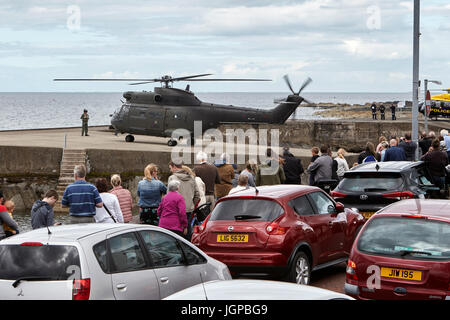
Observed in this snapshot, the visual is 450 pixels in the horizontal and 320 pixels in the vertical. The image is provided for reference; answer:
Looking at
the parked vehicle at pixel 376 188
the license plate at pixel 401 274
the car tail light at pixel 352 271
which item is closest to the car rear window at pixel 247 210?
the car tail light at pixel 352 271

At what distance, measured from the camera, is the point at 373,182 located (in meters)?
13.9

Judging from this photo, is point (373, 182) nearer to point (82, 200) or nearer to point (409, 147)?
point (82, 200)

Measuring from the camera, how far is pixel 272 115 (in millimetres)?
39250

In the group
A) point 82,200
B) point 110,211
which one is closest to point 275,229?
point 110,211

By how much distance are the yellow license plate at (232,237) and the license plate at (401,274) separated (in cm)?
276

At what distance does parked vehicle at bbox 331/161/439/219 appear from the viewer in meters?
13.7

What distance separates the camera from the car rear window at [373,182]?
45.3ft

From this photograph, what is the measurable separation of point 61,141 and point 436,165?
24.0 meters

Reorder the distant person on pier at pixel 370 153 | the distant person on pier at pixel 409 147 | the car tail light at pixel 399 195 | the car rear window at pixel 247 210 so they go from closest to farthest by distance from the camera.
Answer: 1. the car rear window at pixel 247 210
2. the car tail light at pixel 399 195
3. the distant person on pier at pixel 370 153
4. the distant person on pier at pixel 409 147

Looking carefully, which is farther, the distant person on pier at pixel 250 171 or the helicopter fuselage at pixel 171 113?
the helicopter fuselage at pixel 171 113

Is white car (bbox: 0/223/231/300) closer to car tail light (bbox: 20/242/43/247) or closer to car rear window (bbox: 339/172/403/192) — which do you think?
car tail light (bbox: 20/242/43/247)

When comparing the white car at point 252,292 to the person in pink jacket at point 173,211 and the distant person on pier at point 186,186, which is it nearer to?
the person in pink jacket at point 173,211

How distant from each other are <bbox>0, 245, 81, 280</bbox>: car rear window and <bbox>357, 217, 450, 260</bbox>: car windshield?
3428 mm

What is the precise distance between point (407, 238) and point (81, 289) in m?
3.73
